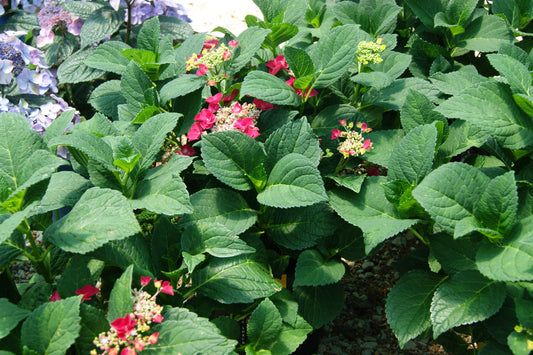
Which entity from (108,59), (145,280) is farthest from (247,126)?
(108,59)

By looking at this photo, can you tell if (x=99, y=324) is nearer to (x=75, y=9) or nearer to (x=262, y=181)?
(x=262, y=181)

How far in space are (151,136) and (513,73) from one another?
1.02 metres

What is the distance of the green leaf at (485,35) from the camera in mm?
2057

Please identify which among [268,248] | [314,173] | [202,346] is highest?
[314,173]

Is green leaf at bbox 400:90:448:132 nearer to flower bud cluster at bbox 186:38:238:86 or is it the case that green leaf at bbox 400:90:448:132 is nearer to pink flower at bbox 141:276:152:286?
flower bud cluster at bbox 186:38:238:86

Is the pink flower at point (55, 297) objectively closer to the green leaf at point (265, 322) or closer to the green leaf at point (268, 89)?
the green leaf at point (265, 322)

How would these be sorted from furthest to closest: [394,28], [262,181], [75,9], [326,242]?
1. [75,9]
2. [394,28]
3. [326,242]
4. [262,181]

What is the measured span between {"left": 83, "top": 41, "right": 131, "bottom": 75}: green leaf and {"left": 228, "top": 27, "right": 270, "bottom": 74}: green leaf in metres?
0.42

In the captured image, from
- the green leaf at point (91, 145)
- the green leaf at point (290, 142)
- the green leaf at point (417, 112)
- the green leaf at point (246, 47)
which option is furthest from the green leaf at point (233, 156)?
the green leaf at point (417, 112)

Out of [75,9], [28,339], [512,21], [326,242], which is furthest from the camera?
[75,9]

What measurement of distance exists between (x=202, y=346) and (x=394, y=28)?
1588mm

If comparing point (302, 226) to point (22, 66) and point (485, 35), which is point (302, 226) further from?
point (22, 66)

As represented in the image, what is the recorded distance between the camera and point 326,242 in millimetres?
1706

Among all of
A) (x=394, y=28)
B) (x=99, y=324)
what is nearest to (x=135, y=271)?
(x=99, y=324)
